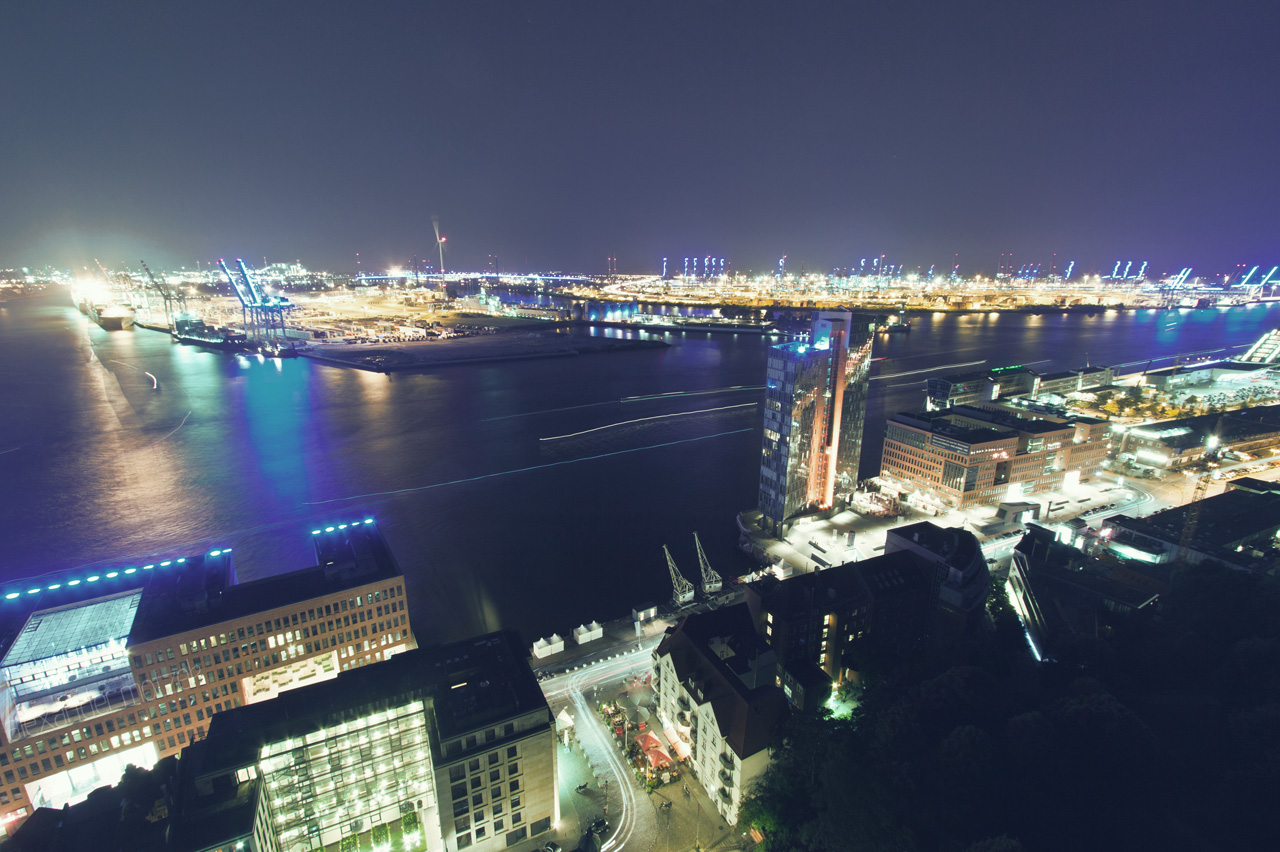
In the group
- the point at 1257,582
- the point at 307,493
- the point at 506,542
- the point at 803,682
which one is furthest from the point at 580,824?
the point at 307,493

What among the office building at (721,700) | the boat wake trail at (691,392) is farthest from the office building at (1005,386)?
the office building at (721,700)

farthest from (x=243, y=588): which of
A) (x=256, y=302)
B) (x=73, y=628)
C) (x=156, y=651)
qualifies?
(x=256, y=302)

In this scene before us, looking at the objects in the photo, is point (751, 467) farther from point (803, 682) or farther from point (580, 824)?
point (580, 824)

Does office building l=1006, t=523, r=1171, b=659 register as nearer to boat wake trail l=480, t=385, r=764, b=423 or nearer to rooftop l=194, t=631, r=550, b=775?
rooftop l=194, t=631, r=550, b=775

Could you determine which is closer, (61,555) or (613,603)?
(613,603)

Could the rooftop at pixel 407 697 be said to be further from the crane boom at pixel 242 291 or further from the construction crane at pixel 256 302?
the crane boom at pixel 242 291

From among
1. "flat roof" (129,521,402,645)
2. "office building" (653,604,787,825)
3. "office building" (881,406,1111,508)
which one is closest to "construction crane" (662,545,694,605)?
"office building" (653,604,787,825)
